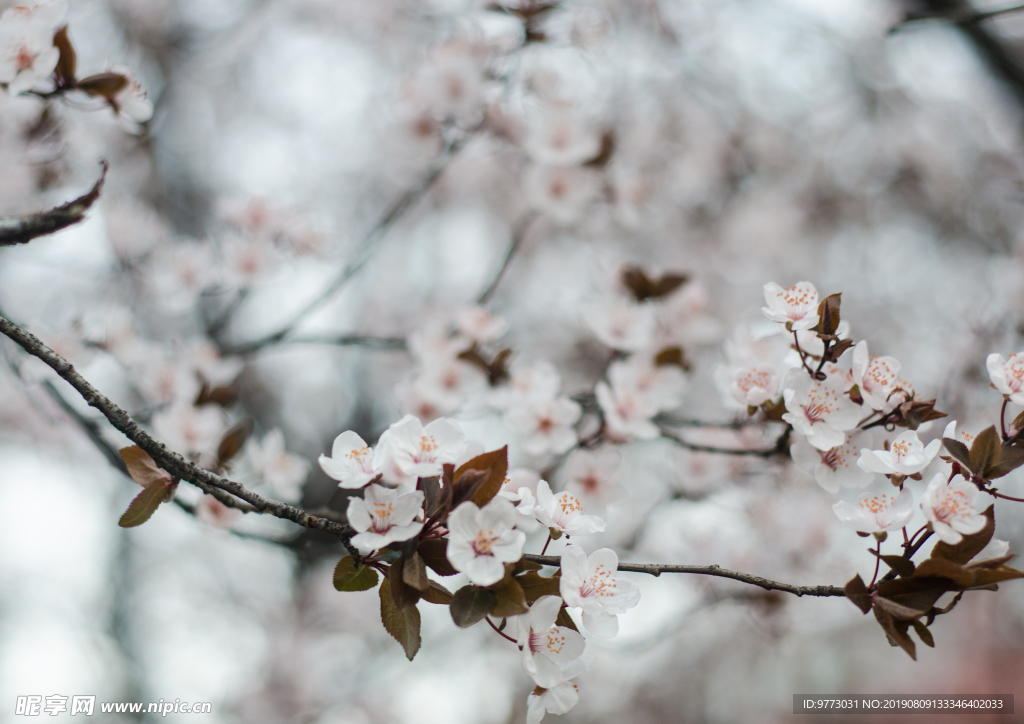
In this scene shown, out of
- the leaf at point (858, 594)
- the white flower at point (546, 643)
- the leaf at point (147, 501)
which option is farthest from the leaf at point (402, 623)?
the leaf at point (858, 594)

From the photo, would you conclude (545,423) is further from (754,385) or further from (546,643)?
(546,643)

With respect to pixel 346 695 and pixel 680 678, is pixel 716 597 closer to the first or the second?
pixel 346 695

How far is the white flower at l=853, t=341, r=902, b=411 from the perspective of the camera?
0.88 meters

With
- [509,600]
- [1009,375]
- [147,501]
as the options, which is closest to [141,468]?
[147,501]

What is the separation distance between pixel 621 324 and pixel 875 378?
70 centimetres

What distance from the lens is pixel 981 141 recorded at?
3727 millimetres

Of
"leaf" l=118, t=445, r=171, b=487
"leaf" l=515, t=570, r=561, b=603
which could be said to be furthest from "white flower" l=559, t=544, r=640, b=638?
"leaf" l=118, t=445, r=171, b=487

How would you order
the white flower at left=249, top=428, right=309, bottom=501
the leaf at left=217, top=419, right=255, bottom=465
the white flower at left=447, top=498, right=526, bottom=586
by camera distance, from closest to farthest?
the white flower at left=447, top=498, right=526, bottom=586, the leaf at left=217, top=419, right=255, bottom=465, the white flower at left=249, top=428, right=309, bottom=501

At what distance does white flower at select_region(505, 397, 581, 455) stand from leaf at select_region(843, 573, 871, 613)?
0.62 meters

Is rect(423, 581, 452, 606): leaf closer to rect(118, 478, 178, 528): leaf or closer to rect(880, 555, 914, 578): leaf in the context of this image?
rect(118, 478, 178, 528): leaf

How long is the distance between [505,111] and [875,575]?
163 cm

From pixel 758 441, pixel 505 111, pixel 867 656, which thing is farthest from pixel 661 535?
pixel 867 656

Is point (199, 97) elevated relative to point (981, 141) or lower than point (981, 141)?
lower

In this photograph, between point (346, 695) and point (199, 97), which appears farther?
point (199, 97)
